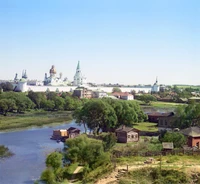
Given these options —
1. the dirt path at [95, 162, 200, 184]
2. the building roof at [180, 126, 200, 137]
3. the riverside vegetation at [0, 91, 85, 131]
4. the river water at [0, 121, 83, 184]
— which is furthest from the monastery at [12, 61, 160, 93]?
the dirt path at [95, 162, 200, 184]

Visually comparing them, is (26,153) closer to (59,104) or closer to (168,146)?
(168,146)

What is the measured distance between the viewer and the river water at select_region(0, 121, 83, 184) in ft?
82.4

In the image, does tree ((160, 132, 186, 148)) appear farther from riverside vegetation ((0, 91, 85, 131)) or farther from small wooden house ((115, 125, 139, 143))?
riverside vegetation ((0, 91, 85, 131))

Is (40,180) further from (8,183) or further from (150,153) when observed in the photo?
(150,153)

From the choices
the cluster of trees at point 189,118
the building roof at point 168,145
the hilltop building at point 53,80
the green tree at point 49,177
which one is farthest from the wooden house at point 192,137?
the hilltop building at point 53,80

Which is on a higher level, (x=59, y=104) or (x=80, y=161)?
(x=59, y=104)

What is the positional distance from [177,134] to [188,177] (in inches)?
373

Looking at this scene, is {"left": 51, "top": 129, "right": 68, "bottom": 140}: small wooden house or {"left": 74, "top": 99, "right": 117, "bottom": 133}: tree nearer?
{"left": 51, "top": 129, "right": 68, "bottom": 140}: small wooden house

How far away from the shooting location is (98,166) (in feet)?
80.3

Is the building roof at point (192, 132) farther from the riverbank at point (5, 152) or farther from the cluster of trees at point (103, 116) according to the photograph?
the riverbank at point (5, 152)

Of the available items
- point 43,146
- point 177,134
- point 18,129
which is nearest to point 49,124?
point 18,129

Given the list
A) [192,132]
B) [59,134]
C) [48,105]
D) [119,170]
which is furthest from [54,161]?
[48,105]

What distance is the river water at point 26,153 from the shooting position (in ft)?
82.4

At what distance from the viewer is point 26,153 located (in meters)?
32.4
